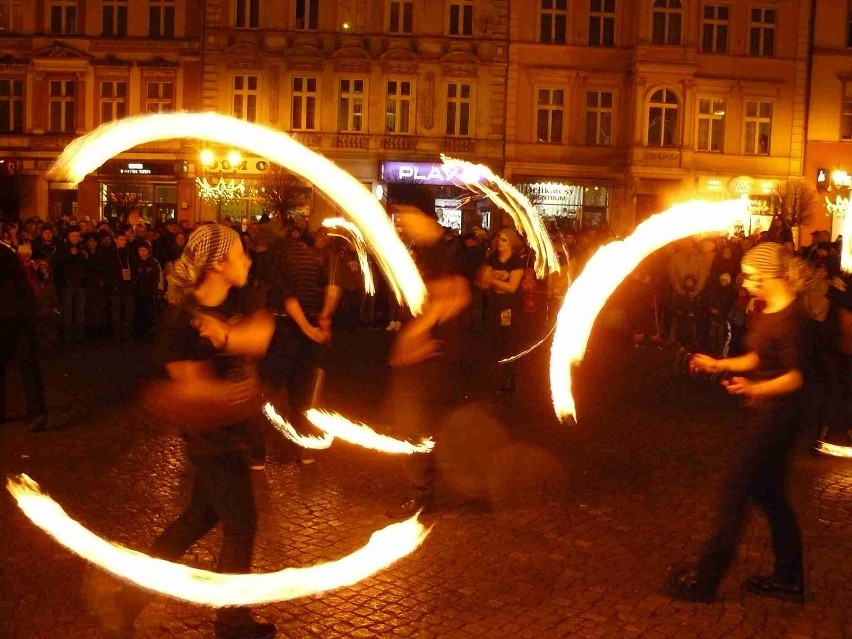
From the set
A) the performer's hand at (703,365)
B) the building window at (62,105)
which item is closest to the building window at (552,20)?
the building window at (62,105)

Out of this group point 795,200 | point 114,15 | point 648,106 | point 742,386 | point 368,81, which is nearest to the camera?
point 742,386

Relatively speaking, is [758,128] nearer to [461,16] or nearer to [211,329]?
[461,16]

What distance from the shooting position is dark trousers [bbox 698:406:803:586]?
5301mm

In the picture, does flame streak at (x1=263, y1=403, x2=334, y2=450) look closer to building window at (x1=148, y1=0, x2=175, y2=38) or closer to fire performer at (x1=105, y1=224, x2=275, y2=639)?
fire performer at (x1=105, y1=224, x2=275, y2=639)

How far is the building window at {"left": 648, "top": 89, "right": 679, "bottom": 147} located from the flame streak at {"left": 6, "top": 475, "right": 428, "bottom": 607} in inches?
1181

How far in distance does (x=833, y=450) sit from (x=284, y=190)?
990 inches

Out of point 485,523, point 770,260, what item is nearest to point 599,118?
point 485,523

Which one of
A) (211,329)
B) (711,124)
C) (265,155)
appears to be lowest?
(211,329)

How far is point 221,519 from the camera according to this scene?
468cm

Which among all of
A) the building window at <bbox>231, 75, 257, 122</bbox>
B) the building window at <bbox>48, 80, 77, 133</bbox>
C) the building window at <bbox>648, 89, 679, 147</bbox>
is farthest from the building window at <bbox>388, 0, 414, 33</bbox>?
the building window at <bbox>48, 80, 77, 133</bbox>

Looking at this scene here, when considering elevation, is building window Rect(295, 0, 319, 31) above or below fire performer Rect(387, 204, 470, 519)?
above

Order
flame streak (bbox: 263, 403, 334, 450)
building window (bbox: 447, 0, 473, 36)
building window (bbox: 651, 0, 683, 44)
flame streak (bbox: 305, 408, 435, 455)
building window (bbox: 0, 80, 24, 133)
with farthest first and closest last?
building window (bbox: 0, 80, 24, 133)
building window (bbox: 447, 0, 473, 36)
building window (bbox: 651, 0, 683, 44)
flame streak (bbox: 263, 403, 334, 450)
flame streak (bbox: 305, 408, 435, 455)

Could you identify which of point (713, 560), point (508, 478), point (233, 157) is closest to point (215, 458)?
point (713, 560)

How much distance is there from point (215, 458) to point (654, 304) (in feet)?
44.6
